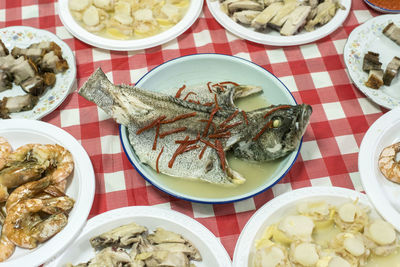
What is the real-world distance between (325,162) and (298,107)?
33 cm

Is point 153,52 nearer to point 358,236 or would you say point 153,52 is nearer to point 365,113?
point 365,113

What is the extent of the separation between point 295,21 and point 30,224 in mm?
1556

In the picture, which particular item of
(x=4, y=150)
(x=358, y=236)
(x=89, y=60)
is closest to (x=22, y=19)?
(x=89, y=60)

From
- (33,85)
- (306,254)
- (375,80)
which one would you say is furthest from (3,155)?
(375,80)

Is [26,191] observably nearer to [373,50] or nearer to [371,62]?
[371,62]

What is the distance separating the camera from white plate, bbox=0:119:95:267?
134 centimetres

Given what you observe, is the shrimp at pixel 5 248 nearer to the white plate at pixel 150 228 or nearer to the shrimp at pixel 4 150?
the white plate at pixel 150 228

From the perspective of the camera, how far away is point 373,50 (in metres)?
1.97

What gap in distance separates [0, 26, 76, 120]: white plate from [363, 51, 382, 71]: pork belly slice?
140 centimetres

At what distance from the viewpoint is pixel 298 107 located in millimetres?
1501

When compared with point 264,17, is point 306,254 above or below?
below

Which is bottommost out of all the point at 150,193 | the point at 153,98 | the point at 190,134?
the point at 150,193

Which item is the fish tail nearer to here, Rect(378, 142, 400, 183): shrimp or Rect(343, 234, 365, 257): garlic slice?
Rect(343, 234, 365, 257): garlic slice

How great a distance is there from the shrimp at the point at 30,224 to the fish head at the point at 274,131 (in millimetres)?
731
